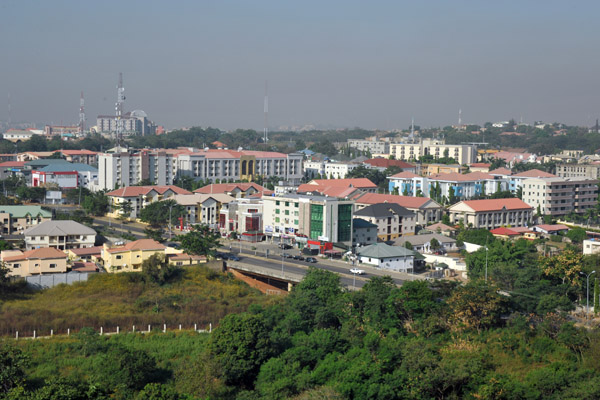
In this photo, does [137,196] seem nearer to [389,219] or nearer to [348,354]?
[389,219]

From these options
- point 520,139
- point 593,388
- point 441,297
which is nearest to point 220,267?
point 441,297

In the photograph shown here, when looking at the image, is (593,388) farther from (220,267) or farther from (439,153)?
(439,153)

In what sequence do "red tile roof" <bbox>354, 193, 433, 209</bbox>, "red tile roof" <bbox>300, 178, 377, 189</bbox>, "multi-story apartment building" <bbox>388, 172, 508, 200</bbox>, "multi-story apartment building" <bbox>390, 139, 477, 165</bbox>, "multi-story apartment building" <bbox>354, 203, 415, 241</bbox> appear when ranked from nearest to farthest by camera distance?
→ "multi-story apartment building" <bbox>354, 203, 415, 241</bbox> → "red tile roof" <bbox>354, 193, 433, 209</bbox> → "red tile roof" <bbox>300, 178, 377, 189</bbox> → "multi-story apartment building" <bbox>388, 172, 508, 200</bbox> → "multi-story apartment building" <bbox>390, 139, 477, 165</bbox>

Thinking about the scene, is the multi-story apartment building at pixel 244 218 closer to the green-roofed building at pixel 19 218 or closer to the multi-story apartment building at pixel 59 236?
the multi-story apartment building at pixel 59 236

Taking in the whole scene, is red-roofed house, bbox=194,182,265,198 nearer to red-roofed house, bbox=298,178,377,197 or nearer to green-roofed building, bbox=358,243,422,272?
red-roofed house, bbox=298,178,377,197

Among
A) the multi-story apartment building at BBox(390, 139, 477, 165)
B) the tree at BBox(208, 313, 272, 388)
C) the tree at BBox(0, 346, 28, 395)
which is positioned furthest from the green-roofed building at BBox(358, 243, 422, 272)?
the multi-story apartment building at BBox(390, 139, 477, 165)
